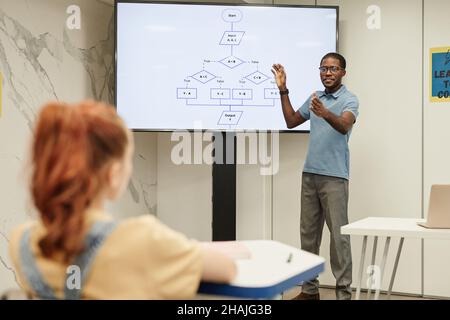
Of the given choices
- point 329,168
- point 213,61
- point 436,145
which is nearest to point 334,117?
point 329,168

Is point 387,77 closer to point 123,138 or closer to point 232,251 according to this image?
point 232,251

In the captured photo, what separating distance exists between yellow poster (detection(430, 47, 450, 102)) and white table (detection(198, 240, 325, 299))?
8.82 feet

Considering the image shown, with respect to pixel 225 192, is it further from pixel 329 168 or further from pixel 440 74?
pixel 440 74

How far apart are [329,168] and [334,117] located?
1.21 ft

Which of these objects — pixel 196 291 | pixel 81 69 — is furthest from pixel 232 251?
pixel 81 69

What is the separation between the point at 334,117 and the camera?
3.57 m

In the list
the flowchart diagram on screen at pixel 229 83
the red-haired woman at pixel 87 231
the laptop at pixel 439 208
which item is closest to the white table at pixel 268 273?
the red-haired woman at pixel 87 231

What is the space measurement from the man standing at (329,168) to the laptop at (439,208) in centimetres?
99

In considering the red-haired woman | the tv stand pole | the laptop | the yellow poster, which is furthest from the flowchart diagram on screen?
the red-haired woman

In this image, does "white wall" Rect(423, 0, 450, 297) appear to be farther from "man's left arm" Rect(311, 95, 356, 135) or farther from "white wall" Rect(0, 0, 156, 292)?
"white wall" Rect(0, 0, 156, 292)

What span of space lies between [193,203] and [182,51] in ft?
4.32

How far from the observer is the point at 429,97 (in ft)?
13.6

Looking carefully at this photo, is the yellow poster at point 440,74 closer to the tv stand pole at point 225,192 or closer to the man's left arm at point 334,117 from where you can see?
the man's left arm at point 334,117

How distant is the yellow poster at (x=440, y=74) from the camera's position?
13.4 ft
